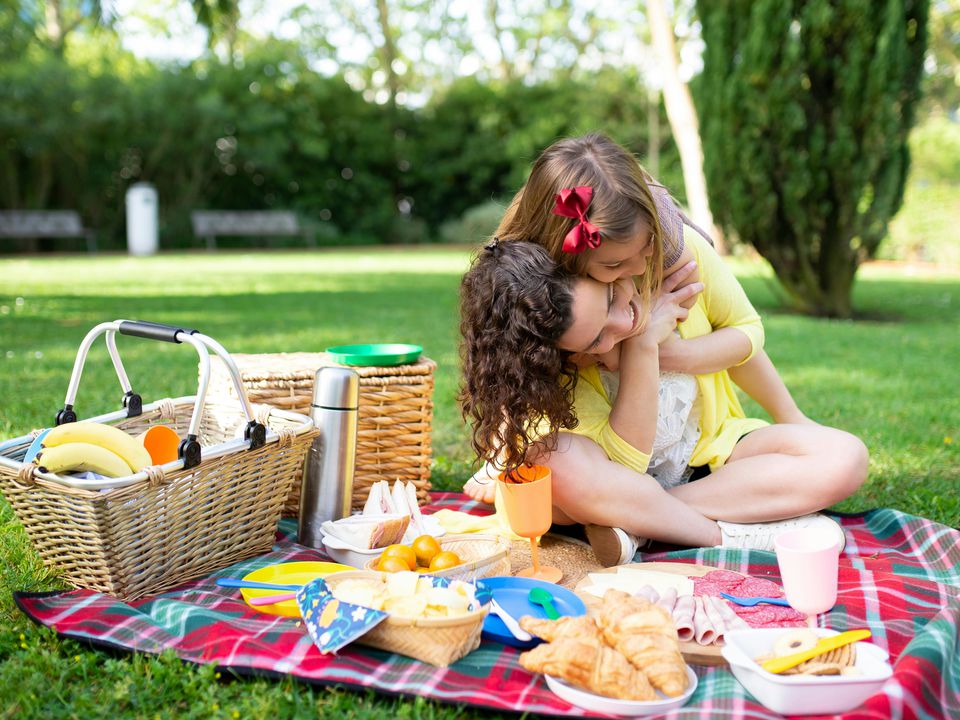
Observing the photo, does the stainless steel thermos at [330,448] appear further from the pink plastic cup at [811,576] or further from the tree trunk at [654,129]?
the tree trunk at [654,129]

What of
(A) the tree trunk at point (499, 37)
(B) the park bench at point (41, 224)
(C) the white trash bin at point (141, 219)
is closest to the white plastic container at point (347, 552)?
(C) the white trash bin at point (141, 219)

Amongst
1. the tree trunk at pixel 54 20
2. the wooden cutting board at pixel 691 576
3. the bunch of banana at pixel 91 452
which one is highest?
the tree trunk at pixel 54 20

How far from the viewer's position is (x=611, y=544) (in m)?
2.47

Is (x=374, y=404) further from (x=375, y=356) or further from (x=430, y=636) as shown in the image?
(x=430, y=636)

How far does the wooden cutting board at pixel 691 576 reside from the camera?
189 cm

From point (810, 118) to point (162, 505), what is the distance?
6668 mm

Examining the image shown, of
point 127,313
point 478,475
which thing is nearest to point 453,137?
point 127,313

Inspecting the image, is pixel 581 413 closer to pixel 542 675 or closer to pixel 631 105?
pixel 542 675

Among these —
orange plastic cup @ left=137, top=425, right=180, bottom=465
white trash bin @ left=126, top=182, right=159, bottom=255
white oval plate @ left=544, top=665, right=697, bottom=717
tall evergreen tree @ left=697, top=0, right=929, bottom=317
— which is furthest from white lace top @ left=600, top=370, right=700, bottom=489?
white trash bin @ left=126, top=182, right=159, bottom=255

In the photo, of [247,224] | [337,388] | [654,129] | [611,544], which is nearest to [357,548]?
[337,388]

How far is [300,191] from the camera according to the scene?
19.3 m

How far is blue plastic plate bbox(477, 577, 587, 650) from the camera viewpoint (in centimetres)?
196

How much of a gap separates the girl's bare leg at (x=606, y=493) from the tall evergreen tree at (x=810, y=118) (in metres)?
5.56

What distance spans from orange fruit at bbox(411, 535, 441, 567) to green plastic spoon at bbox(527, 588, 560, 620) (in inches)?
11.4
